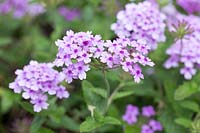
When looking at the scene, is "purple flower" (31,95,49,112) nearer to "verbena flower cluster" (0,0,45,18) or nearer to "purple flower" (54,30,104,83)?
"purple flower" (54,30,104,83)

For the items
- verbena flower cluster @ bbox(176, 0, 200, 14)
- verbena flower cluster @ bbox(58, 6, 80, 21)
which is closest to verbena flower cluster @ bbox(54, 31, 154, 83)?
verbena flower cluster @ bbox(176, 0, 200, 14)

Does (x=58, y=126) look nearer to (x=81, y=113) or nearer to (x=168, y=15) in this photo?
(x=81, y=113)

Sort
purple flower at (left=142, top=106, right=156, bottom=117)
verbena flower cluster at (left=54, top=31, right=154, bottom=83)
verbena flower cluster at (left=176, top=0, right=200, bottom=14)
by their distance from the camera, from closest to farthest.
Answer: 1. verbena flower cluster at (left=54, top=31, right=154, bottom=83)
2. purple flower at (left=142, top=106, right=156, bottom=117)
3. verbena flower cluster at (left=176, top=0, right=200, bottom=14)

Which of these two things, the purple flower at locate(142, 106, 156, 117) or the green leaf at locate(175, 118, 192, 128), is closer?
the green leaf at locate(175, 118, 192, 128)

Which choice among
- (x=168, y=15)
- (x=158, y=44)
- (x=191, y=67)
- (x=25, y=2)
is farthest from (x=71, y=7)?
(x=191, y=67)

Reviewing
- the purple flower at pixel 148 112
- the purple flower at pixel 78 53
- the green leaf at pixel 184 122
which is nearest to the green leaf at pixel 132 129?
the purple flower at pixel 148 112

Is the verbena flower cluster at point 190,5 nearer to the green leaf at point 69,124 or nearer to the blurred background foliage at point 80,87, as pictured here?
the blurred background foliage at point 80,87

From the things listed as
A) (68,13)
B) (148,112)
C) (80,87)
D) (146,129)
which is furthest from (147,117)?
(68,13)
